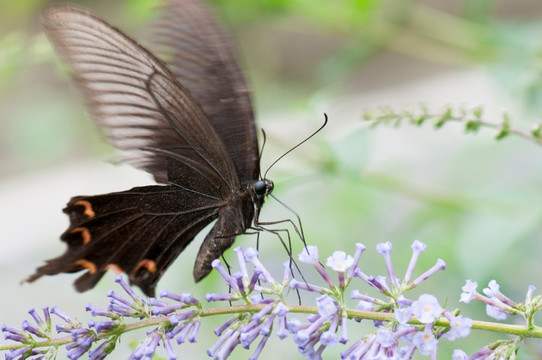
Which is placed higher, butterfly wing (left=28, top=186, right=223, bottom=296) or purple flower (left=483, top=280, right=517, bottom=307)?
butterfly wing (left=28, top=186, right=223, bottom=296)

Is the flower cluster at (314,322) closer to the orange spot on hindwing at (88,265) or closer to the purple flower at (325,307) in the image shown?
the purple flower at (325,307)

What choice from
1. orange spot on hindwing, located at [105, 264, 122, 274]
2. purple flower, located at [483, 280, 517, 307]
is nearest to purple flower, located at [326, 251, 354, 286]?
purple flower, located at [483, 280, 517, 307]

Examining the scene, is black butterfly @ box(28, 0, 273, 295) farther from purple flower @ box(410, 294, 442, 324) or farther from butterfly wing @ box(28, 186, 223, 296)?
purple flower @ box(410, 294, 442, 324)

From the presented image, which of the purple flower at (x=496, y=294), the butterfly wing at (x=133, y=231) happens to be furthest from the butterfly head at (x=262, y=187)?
the purple flower at (x=496, y=294)

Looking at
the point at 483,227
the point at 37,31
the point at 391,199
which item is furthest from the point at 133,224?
the point at 37,31

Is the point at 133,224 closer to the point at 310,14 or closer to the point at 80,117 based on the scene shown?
the point at 310,14

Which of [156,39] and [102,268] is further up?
[156,39]

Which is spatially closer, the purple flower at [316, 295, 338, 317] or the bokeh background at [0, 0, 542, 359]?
the purple flower at [316, 295, 338, 317]
